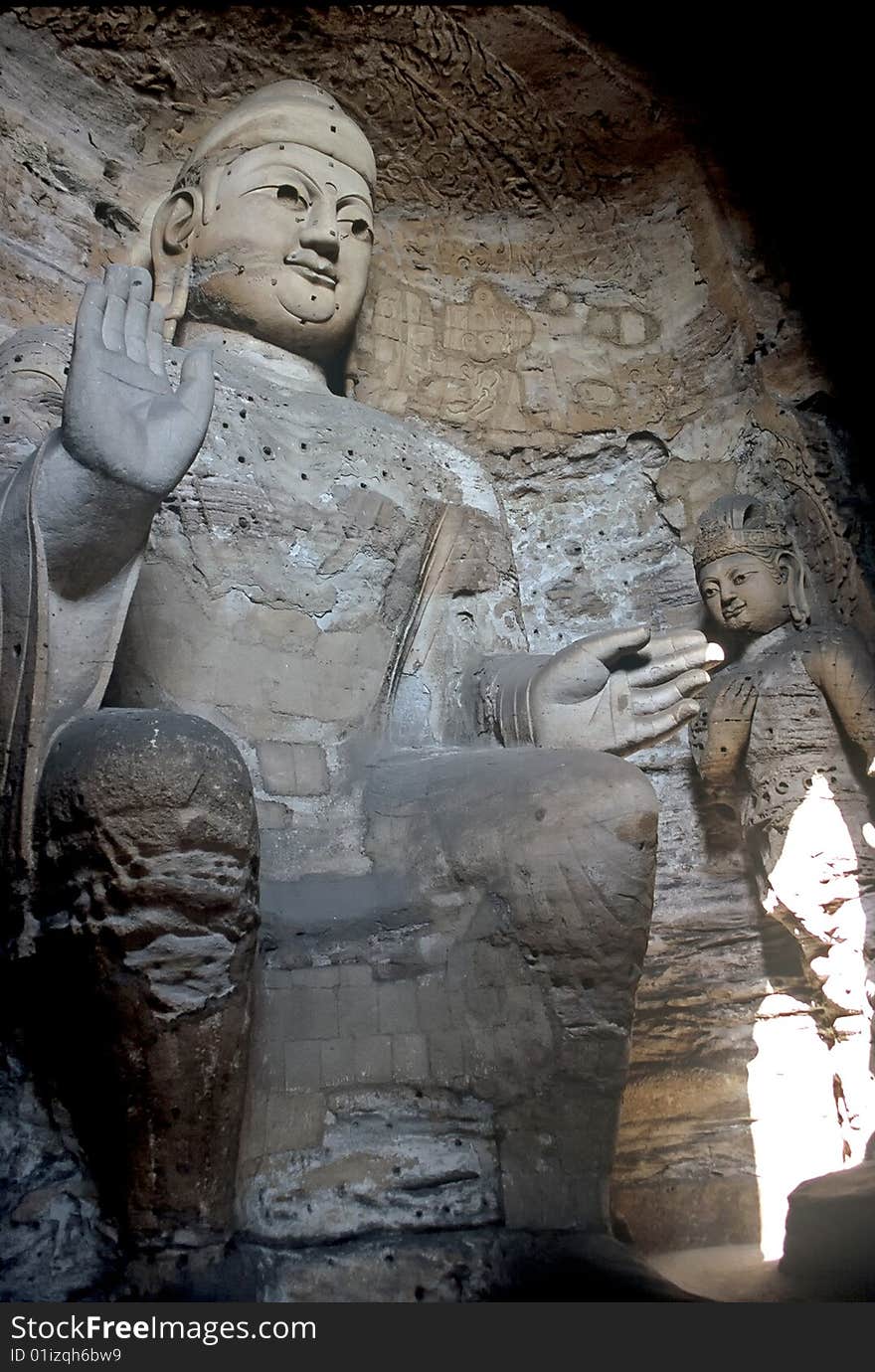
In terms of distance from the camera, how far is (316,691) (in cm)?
269

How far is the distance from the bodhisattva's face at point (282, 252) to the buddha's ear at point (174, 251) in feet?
0.10

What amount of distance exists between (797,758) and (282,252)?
1943 mm

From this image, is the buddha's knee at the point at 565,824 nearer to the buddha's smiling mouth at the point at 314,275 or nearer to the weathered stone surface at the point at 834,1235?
the weathered stone surface at the point at 834,1235

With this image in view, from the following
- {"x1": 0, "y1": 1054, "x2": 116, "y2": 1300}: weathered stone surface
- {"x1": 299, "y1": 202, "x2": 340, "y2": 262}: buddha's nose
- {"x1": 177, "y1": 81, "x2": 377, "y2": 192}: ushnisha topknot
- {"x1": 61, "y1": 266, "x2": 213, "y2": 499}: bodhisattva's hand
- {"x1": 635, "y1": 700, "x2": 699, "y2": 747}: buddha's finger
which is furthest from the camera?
{"x1": 177, "y1": 81, "x2": 377, "y2": 192}: ushnisha topknot

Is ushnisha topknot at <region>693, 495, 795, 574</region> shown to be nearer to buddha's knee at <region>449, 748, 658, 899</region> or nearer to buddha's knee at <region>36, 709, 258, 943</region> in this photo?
buddha's knee at <region>449, 748, 658, 899</region>

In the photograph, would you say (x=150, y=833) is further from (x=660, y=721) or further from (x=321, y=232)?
(x=321, y=232)

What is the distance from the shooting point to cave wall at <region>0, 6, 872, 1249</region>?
11.5 feet

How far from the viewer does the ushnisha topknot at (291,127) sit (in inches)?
129

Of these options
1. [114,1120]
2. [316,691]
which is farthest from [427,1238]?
[316,691]

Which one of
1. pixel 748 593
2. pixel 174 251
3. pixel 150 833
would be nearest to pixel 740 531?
pixel 748 593

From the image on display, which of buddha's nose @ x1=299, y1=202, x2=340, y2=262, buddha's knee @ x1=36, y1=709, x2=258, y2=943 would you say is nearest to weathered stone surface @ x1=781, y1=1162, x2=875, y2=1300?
buddha's knee @ x1=36, y1=709, x2=258, y2=943

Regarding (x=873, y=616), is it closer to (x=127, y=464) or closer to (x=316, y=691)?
(x=316, y=691)

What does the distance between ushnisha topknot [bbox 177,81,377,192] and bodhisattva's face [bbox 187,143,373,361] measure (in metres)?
0.04

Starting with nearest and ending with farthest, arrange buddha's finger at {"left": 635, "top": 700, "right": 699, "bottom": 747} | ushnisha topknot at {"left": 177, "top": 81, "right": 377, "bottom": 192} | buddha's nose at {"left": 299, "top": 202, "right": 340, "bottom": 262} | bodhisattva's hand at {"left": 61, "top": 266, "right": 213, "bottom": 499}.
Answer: bodhisattva's hand at {"left": 61, "top": 266, "right": 213, "bottom": 499}, buddha's finger at {"left": 635, "top": 700, "right": 699, "bottom": 747}, buddha's nose at {"left": 299, "top": 202, "right": 340, "bottom": 262}, ushnisha topknot at {"left": 177, "top": 81, "right": 377, "bottom": 192}
